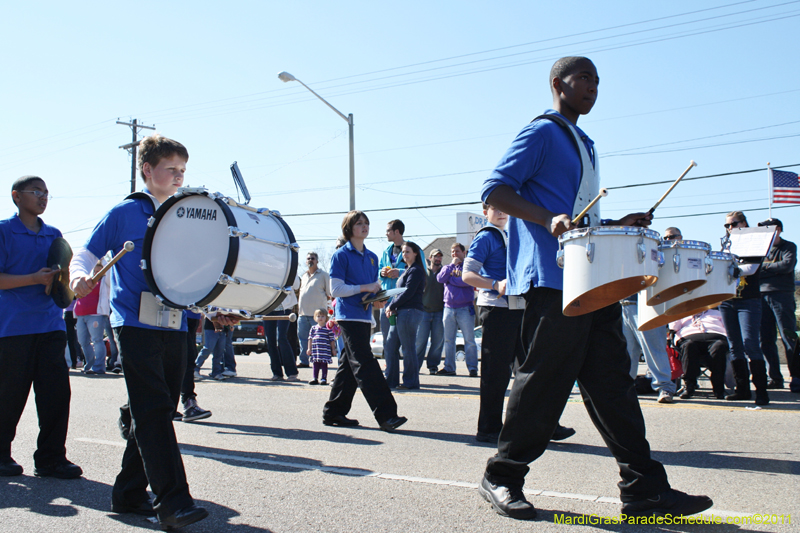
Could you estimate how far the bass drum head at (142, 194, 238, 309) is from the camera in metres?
3.66

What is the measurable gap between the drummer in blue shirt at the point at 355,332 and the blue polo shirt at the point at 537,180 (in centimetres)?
282

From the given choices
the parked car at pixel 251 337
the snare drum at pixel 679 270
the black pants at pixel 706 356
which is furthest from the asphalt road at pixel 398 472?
the parked car at pixel 251 337

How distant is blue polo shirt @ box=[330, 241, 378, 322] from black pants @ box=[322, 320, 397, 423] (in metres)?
0.09

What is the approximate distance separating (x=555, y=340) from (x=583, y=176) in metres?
0.87

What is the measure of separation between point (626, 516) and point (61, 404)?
3.63m

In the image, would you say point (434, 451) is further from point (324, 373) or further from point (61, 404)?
point (324, 373)

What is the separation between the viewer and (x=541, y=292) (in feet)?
11.4

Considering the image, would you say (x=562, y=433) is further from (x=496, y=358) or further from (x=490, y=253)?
(x=490, y=253)

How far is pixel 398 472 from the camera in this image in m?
4.54

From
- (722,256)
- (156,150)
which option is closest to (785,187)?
(722,256)

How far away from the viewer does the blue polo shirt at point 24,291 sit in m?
4.75

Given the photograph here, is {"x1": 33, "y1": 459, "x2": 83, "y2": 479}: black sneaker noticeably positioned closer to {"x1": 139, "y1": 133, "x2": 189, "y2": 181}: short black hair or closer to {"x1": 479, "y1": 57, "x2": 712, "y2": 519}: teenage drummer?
{"x1": 139, "y1": 133, "x2": 189, "y2": 181}: short black hair

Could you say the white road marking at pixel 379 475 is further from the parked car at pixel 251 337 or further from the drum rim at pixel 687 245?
the parked car at pixel 251 337

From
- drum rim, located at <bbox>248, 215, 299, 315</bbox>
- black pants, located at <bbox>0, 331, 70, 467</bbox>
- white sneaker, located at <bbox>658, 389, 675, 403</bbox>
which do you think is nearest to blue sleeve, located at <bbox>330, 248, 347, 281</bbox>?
drum rim, located at <bbox>248, 215, 299, 315</bbox>
